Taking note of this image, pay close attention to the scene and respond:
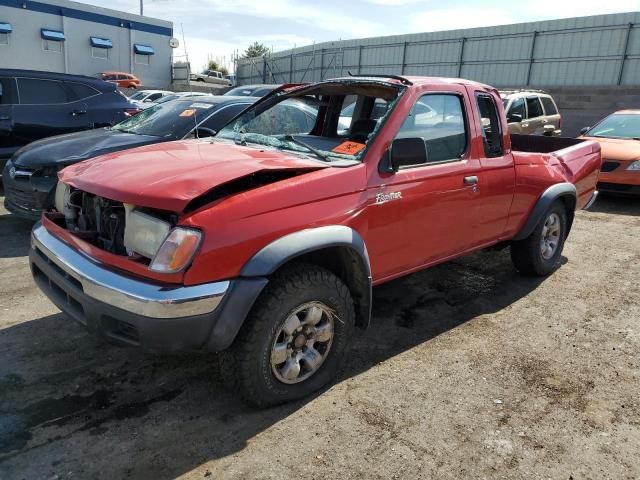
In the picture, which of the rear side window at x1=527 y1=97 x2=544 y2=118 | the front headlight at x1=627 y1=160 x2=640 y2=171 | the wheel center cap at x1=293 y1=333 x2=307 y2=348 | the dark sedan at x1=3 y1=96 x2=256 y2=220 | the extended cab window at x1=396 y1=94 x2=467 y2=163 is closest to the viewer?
the wheel center cap at x1=293 y1=333 x2=307 y2=348

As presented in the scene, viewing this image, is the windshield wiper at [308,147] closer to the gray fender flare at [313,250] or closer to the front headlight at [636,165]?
the gray fender flare at [313,250]

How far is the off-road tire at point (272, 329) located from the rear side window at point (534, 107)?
34.2 feet

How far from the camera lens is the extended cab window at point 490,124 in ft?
14.4

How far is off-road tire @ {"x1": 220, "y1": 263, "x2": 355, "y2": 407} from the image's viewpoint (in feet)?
9.23

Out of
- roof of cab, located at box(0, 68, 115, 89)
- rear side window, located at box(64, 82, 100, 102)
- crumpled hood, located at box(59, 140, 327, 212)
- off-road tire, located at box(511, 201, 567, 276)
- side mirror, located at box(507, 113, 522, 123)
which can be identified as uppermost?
roof of cab, located at box(0, 68, 115, 89)

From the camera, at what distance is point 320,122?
14.3 feet

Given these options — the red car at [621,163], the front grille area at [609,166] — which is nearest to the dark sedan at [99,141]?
the red car at [621,163]

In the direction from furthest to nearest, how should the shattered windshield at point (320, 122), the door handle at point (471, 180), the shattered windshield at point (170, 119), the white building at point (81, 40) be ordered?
the white building at point (81, 40) → the shattered windshield at point (170, 119) → the door handle at point (471, 180) → the shattered windshield at point (320, 122)

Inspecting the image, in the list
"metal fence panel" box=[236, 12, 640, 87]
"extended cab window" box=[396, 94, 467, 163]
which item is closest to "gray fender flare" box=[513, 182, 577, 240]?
"extended cab window" box=[396, 94, 467, 163]

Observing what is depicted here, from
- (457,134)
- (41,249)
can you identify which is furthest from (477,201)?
(41,249)

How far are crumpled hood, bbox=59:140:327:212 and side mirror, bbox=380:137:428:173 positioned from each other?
0.47m

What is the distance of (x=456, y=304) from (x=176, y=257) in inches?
115

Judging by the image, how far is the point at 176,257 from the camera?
259 cm

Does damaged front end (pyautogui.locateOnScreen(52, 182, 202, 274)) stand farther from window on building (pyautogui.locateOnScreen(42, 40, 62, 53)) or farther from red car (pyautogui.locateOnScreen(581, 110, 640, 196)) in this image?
window on building (pyautogui.locateOnScreen(42, 40, 62, 53))
